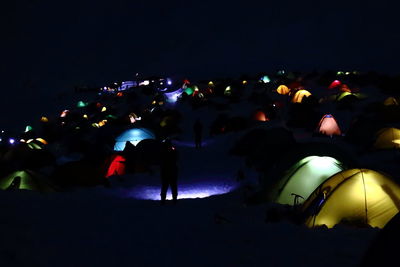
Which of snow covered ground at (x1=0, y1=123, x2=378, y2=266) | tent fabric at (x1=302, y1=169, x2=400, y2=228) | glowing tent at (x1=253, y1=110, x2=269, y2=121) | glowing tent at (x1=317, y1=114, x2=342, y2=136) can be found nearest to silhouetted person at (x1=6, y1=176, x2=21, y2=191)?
snow covered ground at (x1=0, y1=123, x2=378, y2=266)

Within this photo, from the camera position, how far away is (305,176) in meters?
10.7

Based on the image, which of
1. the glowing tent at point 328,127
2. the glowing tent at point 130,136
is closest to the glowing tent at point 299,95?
the glowing tent at point 328,127

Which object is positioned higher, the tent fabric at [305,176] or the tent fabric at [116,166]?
the tent fabric at [116,166]

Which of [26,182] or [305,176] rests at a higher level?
[26,182]

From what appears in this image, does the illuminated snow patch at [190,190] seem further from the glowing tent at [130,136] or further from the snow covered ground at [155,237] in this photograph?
the glowing tent at [130,136]

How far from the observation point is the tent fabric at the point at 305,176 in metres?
10.6

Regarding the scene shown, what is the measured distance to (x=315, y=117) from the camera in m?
26.9

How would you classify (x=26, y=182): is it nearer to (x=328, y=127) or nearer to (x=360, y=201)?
(x=360, y=201)

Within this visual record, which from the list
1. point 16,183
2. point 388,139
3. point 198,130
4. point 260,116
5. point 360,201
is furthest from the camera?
point 260,116

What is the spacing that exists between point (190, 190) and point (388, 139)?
9808mm

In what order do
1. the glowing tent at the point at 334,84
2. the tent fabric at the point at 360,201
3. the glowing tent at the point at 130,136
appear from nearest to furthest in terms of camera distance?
the tent fabric at the point at 360,201 < the glowing tent at the point at 130,136 < the glowing tent at the point at 334,84

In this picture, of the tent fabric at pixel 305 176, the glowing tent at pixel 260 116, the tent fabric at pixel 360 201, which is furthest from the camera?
the glowing tent at pixel 260 116

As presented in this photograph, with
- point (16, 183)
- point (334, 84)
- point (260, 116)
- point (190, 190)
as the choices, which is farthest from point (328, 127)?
point (334, 84)

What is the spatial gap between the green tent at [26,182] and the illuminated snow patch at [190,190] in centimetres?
302
